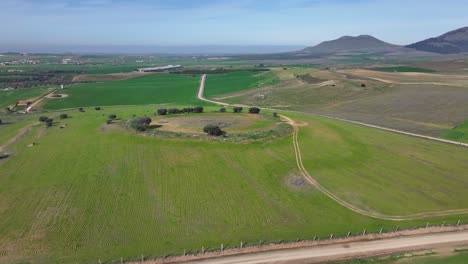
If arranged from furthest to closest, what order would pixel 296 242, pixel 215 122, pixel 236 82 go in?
pixel 236 82 < pixel 215 122 < pixel 296 242

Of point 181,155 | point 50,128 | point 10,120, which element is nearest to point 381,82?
point 181,155

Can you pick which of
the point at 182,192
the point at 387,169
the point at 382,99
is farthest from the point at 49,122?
the point at 382,99

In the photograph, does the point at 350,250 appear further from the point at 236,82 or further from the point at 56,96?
the point at 236,82

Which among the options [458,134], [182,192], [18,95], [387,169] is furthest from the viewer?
[18,95]

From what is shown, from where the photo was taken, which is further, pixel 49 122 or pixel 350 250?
pixel 49 122

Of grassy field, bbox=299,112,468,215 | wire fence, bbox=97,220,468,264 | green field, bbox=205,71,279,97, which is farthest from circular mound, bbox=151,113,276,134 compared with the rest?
green field, bbox=205,71,279,97

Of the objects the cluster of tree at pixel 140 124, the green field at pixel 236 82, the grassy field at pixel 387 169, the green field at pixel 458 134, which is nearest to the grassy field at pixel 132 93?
the green field at pixel 236 82
